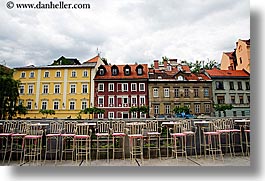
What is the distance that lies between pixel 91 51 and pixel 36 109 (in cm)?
169

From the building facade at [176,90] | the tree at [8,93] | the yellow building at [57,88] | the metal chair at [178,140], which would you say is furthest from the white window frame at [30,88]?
the metal chair at [178,140]

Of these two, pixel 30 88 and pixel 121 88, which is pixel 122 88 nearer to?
pixel 121 88

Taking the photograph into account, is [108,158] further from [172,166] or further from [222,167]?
[222,167]

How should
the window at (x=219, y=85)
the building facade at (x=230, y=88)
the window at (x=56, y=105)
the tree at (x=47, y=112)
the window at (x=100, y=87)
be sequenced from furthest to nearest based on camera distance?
the window at (x=100, y=87)
the window at (x=219, y=85)
the window at (x=56, y=105)
the tree at (x=47, y=112)
the building facade at (x=230, y=88)

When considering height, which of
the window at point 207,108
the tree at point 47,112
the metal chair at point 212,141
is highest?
the window at point 207,108

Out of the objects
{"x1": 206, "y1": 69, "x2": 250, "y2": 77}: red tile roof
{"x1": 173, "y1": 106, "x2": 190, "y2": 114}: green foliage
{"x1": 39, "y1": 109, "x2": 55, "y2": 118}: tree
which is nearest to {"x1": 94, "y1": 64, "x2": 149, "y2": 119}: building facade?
{"x1": 173, "y1": 106, "x2": 190, "y2": 114}: green foliage

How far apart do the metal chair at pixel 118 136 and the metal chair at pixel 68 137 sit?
62cm

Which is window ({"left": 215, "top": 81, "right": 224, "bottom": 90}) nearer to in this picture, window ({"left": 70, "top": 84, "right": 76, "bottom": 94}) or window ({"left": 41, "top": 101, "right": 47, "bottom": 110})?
window ({"left": 70, "top": 84, "right": 76, "bottom": 94})

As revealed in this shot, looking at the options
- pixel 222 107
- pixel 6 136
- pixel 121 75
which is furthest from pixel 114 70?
pixel 6 136

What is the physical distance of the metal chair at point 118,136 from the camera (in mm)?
3218

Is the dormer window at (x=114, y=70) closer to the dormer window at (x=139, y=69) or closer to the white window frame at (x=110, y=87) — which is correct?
the white window frame at (x=110, y=87)

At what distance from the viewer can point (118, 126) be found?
349cm

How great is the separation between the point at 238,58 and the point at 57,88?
3782 mm

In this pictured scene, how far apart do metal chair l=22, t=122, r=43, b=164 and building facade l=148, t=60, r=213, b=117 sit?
2564mm
